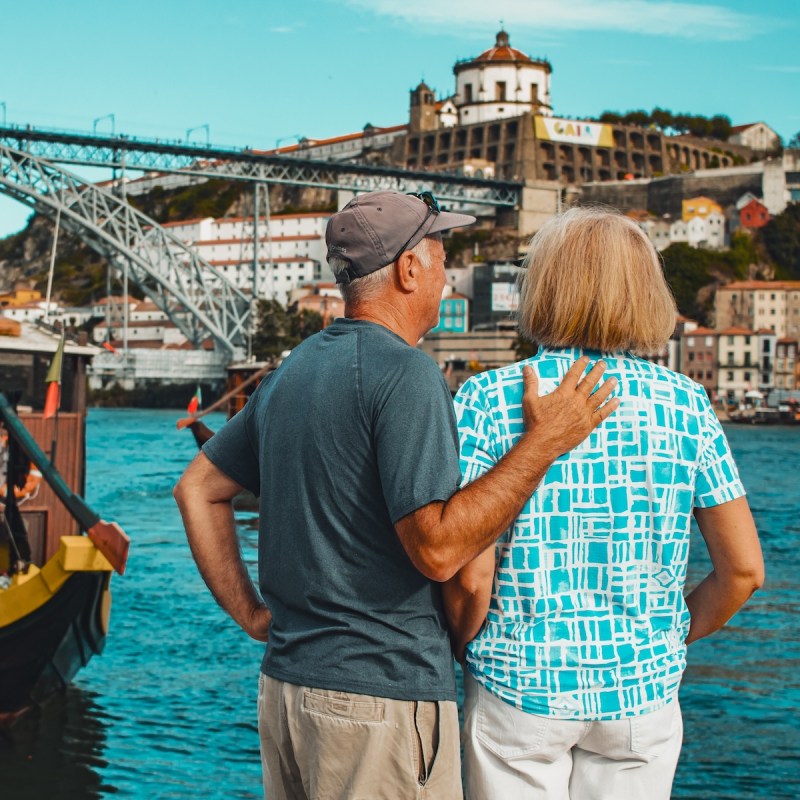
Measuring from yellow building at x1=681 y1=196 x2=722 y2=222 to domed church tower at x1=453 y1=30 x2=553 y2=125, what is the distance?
10.2 m

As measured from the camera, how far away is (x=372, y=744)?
5.67ft

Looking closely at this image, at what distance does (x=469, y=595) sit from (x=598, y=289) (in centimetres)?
47

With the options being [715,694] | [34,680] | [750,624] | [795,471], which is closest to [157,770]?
[34,680]

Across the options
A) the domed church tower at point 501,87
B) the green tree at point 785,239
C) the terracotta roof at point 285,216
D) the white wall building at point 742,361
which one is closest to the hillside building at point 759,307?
the white wall building at point 742,361

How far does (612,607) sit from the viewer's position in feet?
5.90

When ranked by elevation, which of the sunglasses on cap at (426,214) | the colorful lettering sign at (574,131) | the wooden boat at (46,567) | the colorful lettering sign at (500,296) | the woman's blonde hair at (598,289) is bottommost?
the wooden boat at (46,567)

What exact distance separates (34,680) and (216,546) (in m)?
5.90

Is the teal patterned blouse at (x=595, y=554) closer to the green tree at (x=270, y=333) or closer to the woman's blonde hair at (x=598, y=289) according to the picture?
the woman's blonde hair at (x=598, y=289)

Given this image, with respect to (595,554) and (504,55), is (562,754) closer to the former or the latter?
(595,554)

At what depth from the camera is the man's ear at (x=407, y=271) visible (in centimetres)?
186

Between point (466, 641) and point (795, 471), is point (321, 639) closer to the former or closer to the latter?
point (466, 641)

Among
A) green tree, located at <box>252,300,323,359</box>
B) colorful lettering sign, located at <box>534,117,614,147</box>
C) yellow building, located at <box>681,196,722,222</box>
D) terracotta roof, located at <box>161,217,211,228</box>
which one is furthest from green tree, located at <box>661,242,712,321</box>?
terracotta roof, located at <box>161,217,211,228</box>

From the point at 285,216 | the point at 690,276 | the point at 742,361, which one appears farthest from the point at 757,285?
the point at 285,216

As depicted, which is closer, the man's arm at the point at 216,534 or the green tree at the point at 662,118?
the man's arm at the point at 216,534
